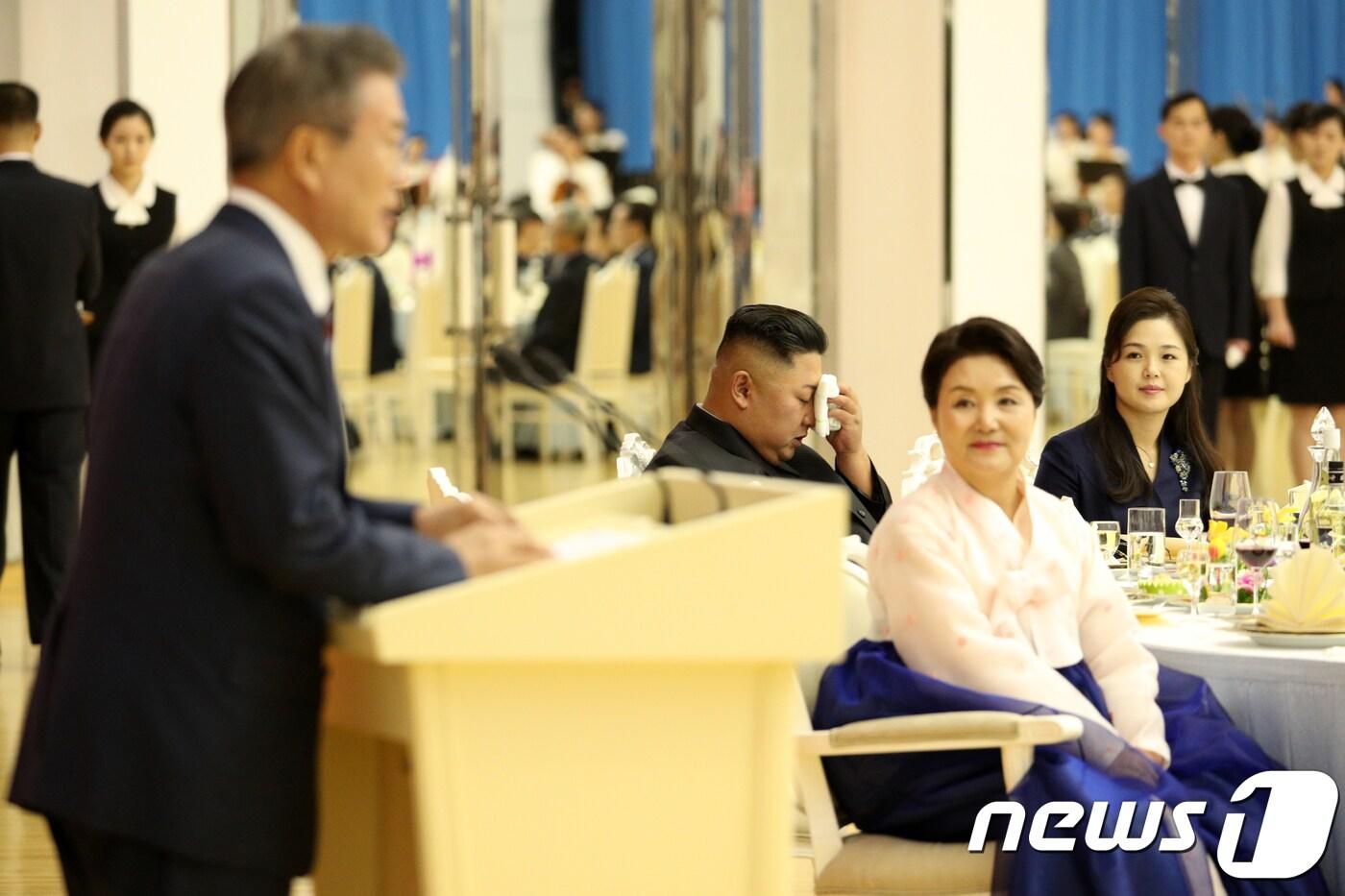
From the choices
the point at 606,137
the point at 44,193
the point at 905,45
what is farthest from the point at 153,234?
the point at 905,45

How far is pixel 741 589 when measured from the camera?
1.91 m

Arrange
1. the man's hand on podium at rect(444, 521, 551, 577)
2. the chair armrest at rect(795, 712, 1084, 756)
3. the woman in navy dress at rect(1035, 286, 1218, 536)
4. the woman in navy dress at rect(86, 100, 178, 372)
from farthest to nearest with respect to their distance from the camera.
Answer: the woman in navy dress at rect(86, 100, 178, 372) < the woman in navy dress at rect(1035, 286, 1218, 536) < the chair armrest at rect(795, 712, 1084, 756) < the man's hand on podium at rect(444, 521, 551, 577)

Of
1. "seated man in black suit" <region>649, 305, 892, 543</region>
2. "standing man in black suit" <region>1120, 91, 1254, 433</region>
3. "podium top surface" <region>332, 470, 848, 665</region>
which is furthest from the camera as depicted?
"standing man in black suit" <region>1120, 91, 1254, 433</region>

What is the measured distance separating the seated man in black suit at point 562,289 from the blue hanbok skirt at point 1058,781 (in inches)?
217

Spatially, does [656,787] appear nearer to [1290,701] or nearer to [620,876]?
[620,876]

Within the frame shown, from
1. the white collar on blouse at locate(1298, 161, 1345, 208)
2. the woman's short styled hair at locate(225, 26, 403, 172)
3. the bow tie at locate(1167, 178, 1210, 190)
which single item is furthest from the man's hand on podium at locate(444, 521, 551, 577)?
the white collar on blouse at locate(1298, 161, 1345, 208)

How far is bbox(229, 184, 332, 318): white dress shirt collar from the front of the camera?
1975 millimetres

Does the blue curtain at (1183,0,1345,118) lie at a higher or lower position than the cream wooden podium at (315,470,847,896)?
higher

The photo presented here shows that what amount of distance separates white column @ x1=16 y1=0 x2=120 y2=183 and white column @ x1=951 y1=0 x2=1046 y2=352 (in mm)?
3355

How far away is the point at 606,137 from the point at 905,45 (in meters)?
1.28

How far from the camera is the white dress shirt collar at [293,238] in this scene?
1.97 meters

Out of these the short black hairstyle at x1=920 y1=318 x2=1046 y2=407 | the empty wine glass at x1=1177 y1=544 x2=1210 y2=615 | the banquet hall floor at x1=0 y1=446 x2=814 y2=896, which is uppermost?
the short black hairstyle at x1=920 y1=318 x2=1046 y2=407

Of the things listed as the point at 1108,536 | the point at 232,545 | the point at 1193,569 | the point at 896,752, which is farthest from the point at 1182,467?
the point at 232,545

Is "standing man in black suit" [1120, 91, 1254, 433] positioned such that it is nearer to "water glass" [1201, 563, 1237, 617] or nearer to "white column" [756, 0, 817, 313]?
"white column" [756, 0, 817, 313]
